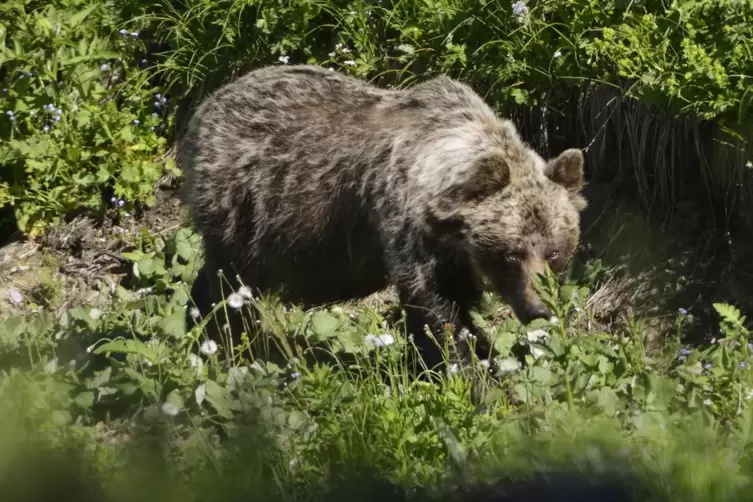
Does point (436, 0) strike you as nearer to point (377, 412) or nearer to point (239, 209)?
point (239, 209)

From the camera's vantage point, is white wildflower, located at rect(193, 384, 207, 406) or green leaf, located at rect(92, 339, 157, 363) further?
green leaf, located at rect(92, 339, 157, 363)

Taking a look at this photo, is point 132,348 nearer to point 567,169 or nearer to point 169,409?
point 169,409

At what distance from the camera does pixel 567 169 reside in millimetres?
5691

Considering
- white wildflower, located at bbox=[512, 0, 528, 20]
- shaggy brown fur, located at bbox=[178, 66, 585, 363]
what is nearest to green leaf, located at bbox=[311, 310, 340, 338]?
shaggy brown fur, located at bbox=[178, 66, 585, 363]

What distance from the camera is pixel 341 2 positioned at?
772 cm

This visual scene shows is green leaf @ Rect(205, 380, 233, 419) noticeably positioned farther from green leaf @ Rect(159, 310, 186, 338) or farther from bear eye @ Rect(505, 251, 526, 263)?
bear eye @ Rect(505, 251, 526, 263)

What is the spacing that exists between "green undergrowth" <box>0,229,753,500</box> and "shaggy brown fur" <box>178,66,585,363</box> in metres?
0.39

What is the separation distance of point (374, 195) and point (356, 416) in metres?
1.78

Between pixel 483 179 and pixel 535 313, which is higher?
pixel 483 179

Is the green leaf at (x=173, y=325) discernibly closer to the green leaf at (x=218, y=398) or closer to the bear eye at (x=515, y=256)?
the green leaf at (x=218, y=398)

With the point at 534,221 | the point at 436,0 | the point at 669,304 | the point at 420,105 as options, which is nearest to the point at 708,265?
the point at 669,304

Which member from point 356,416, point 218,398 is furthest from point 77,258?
point 356,416

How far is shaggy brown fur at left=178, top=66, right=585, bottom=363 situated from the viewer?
219 inches

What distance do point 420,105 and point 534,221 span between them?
3.11ft
